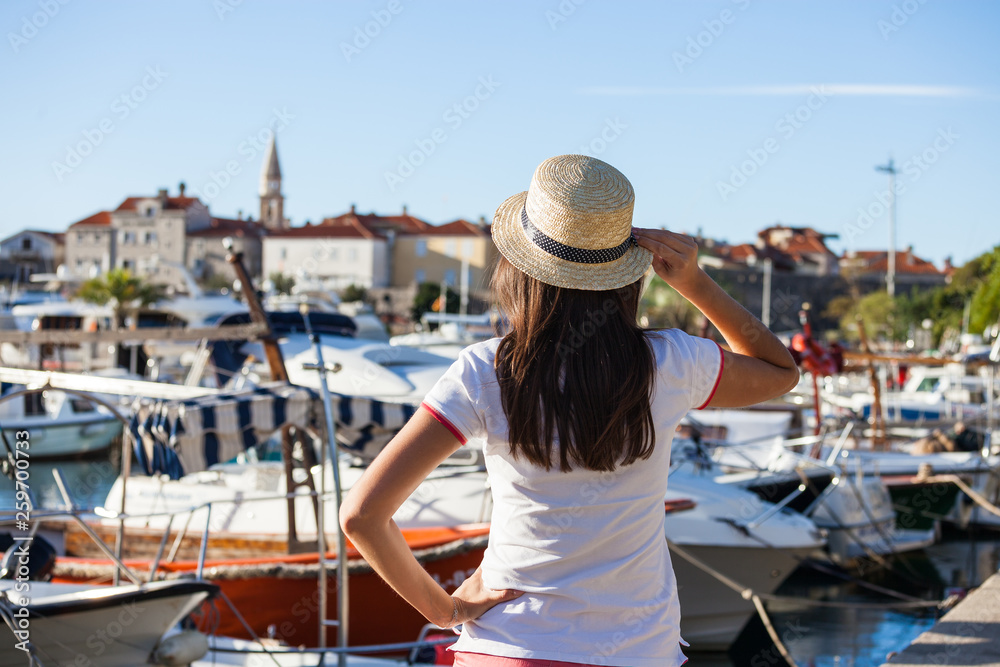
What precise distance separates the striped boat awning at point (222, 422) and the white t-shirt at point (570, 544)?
350 centimetres

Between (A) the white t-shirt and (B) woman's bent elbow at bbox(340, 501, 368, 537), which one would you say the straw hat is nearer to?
(A) the white t-shirt

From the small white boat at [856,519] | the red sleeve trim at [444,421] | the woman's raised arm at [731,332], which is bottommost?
the small white boat at [856,519]

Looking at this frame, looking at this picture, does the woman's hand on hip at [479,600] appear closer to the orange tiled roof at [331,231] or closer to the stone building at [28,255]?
the orange tiled roof at [331,231]

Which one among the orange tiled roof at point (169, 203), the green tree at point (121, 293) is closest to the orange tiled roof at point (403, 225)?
the orange tiled roof at point (169, 203)

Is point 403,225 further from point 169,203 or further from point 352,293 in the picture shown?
point 169,203

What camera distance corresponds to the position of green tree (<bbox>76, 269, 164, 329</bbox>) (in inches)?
1191

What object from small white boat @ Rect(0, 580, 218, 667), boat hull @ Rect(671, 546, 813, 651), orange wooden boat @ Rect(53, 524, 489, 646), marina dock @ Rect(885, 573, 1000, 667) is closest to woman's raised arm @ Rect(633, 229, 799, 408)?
marina dock @ Rect(885, 573, 1000, 667)

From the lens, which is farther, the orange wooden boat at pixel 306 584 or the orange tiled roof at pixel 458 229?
the orange tiled roof at pixel 458 229

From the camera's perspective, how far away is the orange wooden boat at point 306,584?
6445 millimetres

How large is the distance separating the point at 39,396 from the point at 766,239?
72081 mm

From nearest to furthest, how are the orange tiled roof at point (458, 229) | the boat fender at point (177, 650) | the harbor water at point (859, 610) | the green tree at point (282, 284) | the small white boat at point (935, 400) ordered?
the boat fender at point (177, 650) < the harbor water at point (859, 610) < the small white boat at point (935, 400) < the green tree at point (282, 284) < the orange tiled roof at point (458, 229)

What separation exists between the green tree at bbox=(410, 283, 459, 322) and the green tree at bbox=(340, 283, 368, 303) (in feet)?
11.3

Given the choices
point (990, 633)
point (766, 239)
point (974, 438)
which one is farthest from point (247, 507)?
point (766, 239)

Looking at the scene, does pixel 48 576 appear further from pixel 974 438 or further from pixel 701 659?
pixel 974 438
